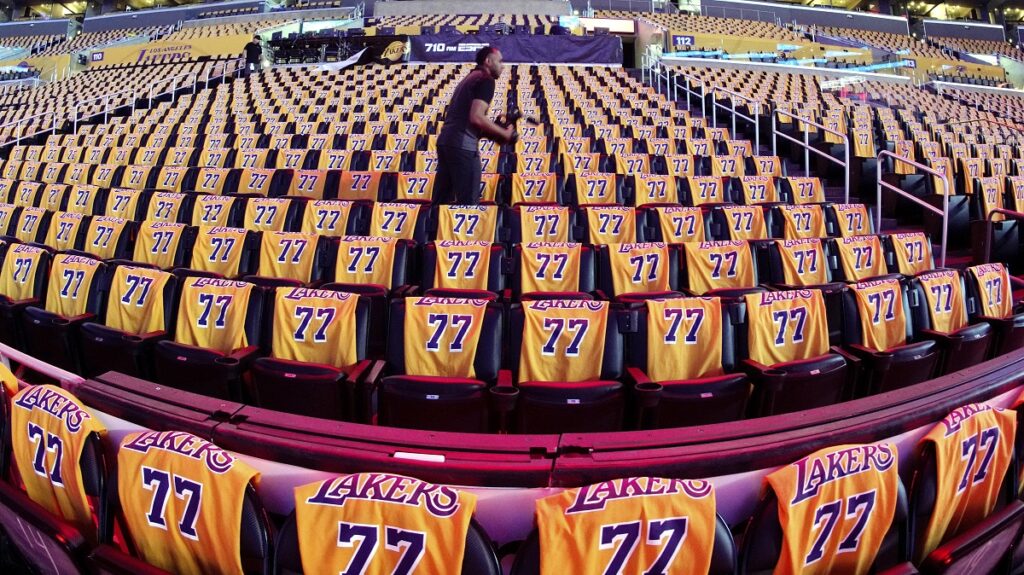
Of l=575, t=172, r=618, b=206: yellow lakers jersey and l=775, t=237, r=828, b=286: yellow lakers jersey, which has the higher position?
l=575, t=172, r=618, b=206: yellow lakers jersey

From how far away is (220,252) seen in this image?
3709mm

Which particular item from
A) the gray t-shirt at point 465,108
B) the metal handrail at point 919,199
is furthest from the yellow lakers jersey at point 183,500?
the metal handrail at point 919,199

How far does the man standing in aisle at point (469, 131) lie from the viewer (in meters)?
3.77

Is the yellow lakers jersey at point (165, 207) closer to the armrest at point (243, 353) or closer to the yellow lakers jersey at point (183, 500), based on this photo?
the armrest at point (243, 353)

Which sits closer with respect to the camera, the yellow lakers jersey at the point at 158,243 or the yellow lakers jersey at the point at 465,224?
the yellow lakers jersey at the point at 158,243

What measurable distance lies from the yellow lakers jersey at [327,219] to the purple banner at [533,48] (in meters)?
11.2

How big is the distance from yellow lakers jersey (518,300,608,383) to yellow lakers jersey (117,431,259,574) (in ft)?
4.48

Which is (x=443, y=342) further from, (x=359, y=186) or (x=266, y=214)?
(x=359, y=186)

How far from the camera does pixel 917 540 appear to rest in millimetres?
1352

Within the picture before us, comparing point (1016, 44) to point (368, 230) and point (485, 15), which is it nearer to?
point (485, 15)

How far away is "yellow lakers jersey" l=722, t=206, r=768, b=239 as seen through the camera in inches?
166

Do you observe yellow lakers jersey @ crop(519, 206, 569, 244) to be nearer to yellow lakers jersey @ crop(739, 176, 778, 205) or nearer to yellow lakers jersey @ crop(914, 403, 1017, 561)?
yellow lakers jersey @ crop(739, 176, 778, 205)

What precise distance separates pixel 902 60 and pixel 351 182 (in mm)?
22497

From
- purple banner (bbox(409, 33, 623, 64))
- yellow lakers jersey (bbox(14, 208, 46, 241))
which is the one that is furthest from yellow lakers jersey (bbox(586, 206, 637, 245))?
purple banner (bbox(409, 33, 623, 64))
